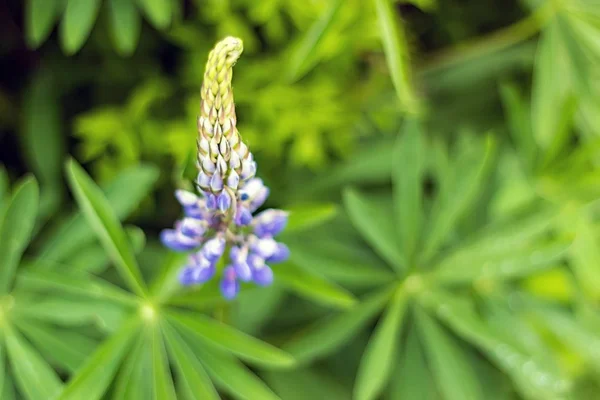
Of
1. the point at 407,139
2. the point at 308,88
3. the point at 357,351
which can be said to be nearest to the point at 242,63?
the point at 308,88

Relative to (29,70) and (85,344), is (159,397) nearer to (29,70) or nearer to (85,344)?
(85,344)

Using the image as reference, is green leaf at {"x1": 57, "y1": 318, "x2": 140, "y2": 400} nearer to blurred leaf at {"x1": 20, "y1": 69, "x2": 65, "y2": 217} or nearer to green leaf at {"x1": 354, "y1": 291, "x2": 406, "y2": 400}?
green leaf at {"x1": 354, "y1": 291, "x2": 406, "y2": 400}

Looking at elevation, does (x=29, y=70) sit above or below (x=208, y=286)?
above

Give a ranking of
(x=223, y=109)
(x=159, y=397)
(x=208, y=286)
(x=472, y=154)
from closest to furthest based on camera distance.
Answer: (x=223, y=109) < (x=159, y=397) < (x=208, y=286) < (x=472, y=154)

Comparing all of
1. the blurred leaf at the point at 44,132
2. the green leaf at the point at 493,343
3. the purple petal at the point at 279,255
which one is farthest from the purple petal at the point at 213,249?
the blurred leaf at the point at 44,132

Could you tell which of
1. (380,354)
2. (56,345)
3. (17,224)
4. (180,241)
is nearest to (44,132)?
(17,224)

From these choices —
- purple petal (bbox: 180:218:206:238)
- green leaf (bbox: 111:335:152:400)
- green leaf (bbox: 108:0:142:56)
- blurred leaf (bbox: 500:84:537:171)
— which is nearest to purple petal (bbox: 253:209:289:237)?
purple petal (bbox: 180:218:206:238)

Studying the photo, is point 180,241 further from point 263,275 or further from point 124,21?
point 124,21
